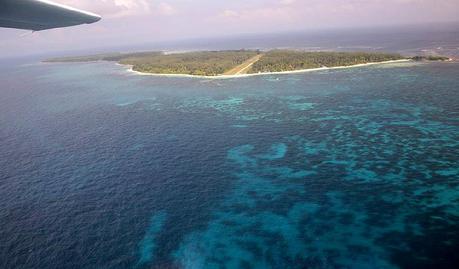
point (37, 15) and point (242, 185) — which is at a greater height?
point (37, 15)

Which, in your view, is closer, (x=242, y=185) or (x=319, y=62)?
(x=242, y=185)

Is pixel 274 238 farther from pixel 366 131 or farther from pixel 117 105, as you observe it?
pixel 117 105

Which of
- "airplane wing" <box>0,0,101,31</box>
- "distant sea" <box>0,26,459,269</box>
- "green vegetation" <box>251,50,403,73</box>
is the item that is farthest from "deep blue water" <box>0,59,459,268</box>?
"green vegetation" <box>251,50,403,73</box>

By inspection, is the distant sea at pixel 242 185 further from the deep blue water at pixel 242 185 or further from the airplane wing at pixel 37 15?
the airplane wing at pixel 37 15

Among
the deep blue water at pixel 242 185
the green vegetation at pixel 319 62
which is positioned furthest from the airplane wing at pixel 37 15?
the green vegetation at pixel 319 62

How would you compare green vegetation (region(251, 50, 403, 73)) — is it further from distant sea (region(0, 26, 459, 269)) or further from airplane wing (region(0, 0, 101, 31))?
airplane wing (region(0, 0, 101, 31))

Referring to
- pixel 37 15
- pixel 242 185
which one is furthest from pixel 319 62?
pixel 37 15

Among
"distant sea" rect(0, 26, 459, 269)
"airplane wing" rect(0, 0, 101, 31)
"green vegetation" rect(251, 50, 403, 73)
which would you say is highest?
"airplane wing" rect(0, 0, 101, 31)

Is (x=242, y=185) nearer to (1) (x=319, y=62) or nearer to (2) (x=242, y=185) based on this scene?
(2) (x=242, y=185)
